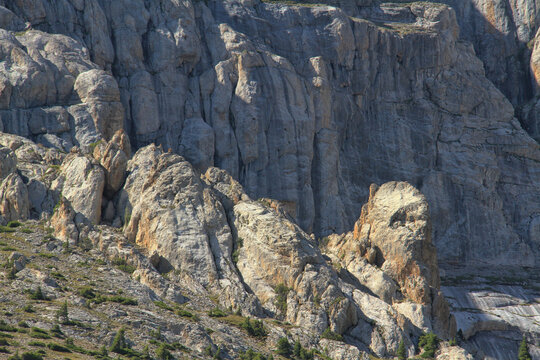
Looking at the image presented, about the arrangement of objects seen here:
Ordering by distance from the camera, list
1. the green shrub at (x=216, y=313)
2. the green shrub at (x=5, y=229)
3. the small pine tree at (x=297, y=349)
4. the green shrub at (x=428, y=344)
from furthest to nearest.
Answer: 1. the green shrub at (x=5, y=229)
2. the green shrub at (x=428, y=344)
3. the green shrub at (x=216, y=313)
4. the small pine tree at (x=297, y=349)

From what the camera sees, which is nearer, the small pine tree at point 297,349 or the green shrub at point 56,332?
the green shrub at point 56,332

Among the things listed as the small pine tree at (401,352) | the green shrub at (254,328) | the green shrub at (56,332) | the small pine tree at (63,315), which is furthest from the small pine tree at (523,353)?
the green shrub at (56,332)

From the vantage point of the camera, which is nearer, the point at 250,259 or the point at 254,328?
the point at 254,328

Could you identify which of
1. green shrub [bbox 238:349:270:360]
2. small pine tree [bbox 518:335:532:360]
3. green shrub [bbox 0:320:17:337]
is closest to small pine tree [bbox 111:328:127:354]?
green shrub [bbox 0:320:17:337]

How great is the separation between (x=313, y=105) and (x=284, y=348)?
73651 millimetres

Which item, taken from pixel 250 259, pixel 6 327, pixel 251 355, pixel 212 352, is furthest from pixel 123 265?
pixel 6 327

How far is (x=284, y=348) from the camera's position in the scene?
8238 cm

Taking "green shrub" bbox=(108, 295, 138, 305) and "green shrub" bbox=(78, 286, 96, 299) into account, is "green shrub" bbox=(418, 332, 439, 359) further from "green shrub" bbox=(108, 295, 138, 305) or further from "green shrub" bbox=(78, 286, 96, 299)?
"green shrub" bbox=(78, 286, 96, 299)

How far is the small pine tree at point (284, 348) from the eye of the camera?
82062 mm

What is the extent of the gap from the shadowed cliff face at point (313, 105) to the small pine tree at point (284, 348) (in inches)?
1946

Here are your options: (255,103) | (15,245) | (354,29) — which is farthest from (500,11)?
(15,245)

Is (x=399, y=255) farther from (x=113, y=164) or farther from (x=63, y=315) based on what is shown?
(x=63, y=315)

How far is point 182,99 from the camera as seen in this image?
145 meters

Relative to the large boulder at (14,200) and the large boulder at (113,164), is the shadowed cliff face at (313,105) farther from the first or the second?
the large boulder at (14,200)
